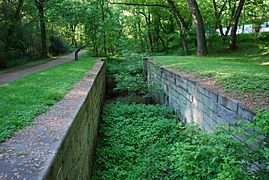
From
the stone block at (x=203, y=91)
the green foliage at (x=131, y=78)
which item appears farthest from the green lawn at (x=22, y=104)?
the green foliage at (x=131, y=78)

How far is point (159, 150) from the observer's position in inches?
175

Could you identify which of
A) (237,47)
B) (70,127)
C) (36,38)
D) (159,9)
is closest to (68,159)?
(70,127)

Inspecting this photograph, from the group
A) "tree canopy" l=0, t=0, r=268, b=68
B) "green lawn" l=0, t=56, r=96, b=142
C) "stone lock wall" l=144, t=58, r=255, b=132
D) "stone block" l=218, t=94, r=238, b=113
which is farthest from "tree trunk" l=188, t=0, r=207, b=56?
"stone block" l=218, t=94, r=238, b=113

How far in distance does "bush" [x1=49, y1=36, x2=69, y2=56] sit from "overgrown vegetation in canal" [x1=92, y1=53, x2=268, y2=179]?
1327cm

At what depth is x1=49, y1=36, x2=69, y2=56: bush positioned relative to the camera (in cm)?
1957

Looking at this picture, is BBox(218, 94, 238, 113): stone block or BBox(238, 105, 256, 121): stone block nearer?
BBox(238, 105, 256, 121): stone block

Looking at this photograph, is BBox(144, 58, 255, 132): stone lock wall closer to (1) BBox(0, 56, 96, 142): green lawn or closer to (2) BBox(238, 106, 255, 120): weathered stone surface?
(2) BBox(238, 106, 255, 120): weathered stone surface

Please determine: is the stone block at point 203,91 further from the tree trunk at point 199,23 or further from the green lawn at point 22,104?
the tree trunk at point 199,23

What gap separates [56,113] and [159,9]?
44.1ft

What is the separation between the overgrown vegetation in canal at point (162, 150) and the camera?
2076 mm

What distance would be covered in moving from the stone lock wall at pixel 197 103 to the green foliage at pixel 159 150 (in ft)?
0.85

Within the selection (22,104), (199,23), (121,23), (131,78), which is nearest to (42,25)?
(121,23)

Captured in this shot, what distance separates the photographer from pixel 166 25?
16500 mm

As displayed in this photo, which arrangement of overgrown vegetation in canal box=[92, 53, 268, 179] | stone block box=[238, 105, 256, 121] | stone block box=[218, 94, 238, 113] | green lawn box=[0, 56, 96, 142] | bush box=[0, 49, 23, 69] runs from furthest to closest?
bush box=[0, 49, 23, 69], stone block box=[218, 94, 238, 113], green lawn box=[0, 56, 96, 142], stone block box=[238, 105, 256, 121], overgrown vegetation in canal box=[92, 53, 268, 179]
